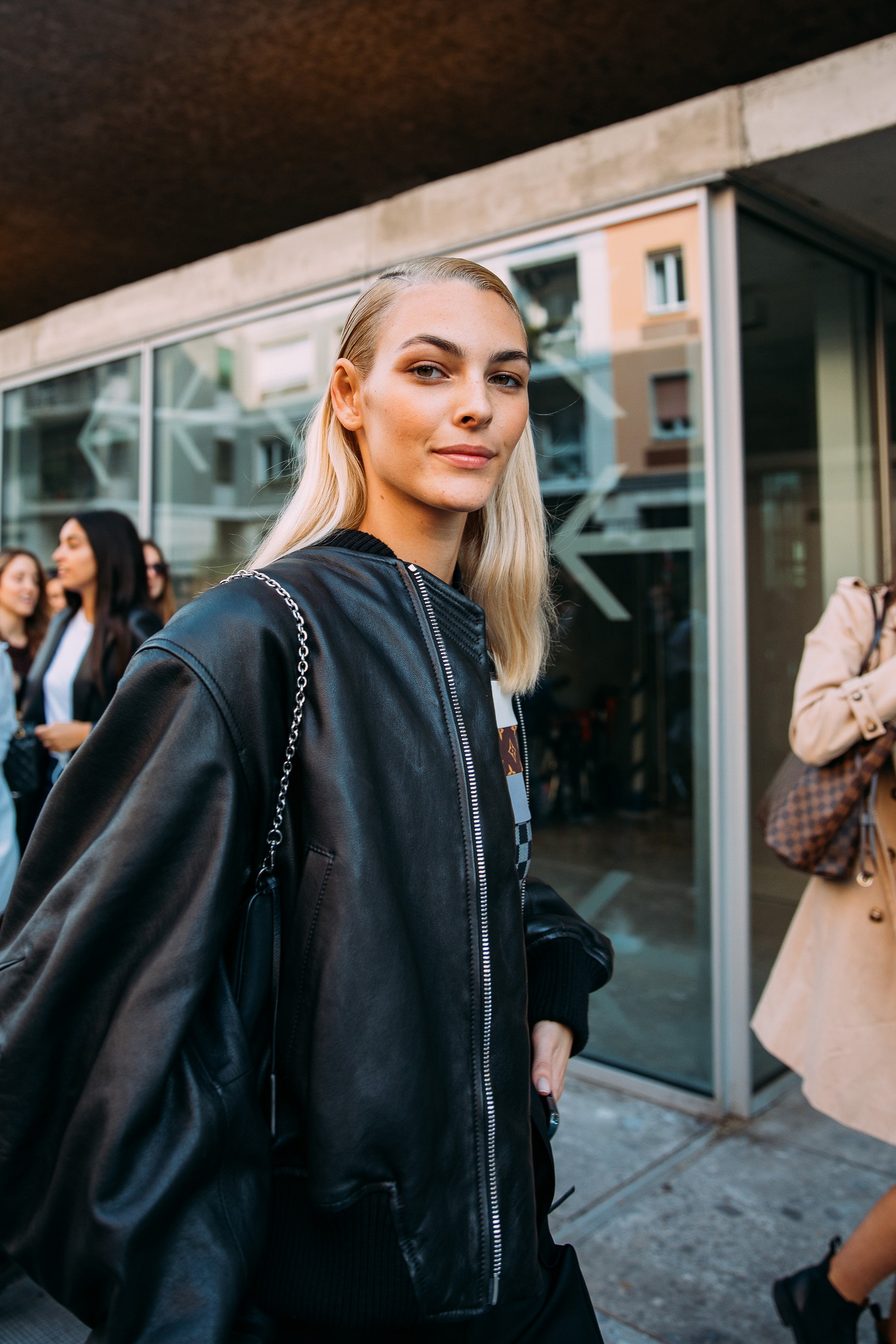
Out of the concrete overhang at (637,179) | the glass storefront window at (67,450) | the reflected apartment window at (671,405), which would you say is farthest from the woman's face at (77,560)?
the reflected apartment window at (671,405)

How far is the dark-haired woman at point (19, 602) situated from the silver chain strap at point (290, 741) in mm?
4092

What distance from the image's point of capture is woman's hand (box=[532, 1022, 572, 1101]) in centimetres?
133

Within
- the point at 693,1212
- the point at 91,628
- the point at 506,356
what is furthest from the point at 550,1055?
the point at 91,628

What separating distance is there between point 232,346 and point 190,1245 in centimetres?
492

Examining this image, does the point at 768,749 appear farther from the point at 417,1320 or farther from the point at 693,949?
the point at 417,1320

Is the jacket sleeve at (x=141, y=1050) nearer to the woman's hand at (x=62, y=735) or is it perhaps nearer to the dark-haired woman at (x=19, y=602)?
the woman's hand at (x=62, y=735)

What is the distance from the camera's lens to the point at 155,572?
502cm

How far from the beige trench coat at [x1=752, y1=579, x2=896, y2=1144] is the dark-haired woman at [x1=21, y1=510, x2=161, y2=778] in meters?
2.34

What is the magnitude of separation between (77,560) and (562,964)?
3.00m

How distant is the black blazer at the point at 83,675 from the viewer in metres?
3.72

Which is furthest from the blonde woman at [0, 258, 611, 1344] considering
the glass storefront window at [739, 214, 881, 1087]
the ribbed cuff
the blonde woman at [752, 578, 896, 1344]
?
the glass storefront window at [739, 214, 881, 1087]

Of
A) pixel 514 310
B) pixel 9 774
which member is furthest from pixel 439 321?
pixel 9 774

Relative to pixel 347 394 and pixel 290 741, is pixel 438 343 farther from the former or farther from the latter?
pixel 290 741

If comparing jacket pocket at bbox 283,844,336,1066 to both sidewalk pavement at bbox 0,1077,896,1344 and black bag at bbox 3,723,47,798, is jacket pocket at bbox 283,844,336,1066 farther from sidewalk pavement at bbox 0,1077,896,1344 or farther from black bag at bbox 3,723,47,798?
black bag at bbox 3,723,47,798
